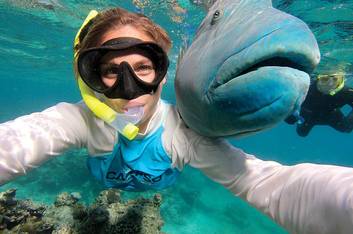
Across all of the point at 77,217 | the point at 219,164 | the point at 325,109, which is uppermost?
the point at 219,164

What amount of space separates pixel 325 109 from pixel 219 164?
8175 mm

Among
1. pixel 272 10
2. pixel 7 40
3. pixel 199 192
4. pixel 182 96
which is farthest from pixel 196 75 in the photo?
pixel 7 40

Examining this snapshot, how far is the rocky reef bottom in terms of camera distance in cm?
394

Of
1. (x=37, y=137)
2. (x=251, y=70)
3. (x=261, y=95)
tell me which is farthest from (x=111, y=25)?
(x=261, y=95)

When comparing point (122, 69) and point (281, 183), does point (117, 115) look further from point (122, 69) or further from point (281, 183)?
point (281, 183)

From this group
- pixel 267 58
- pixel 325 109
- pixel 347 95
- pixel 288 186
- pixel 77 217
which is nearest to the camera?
pixel 267 58

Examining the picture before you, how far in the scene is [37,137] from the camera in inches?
102

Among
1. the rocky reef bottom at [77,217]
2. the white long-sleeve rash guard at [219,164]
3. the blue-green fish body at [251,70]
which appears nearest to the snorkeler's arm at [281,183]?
the white long-sleeve rash guard at [219,164]

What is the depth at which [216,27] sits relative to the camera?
2441 mm

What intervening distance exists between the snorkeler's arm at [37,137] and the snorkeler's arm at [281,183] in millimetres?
970

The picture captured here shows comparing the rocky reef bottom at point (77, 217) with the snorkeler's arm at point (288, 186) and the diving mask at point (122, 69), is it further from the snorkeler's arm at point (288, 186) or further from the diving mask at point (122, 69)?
the diving mask at point (122, 69)

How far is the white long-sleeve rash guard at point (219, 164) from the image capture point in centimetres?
180

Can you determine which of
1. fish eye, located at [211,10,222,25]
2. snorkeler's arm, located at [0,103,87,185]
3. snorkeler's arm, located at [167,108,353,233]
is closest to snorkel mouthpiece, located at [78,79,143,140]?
snorkeler's arm, located at [0,103,87,185]

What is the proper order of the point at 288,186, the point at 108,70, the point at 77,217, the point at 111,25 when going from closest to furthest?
the point at 288,186, the point at 108,70, the point at 111,25, the point at 77,217
